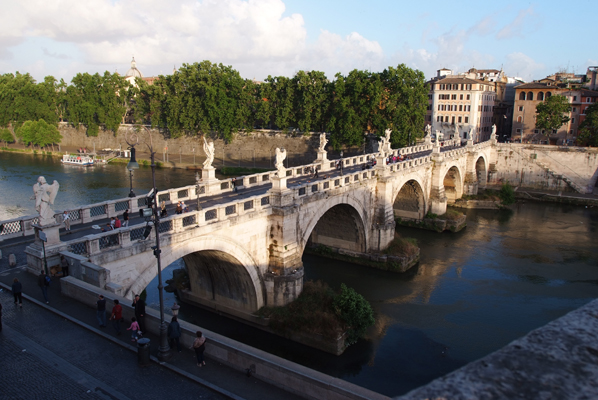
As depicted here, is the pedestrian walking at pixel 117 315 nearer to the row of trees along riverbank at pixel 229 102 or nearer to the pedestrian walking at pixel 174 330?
the pedestrian walking at pixel 174 330

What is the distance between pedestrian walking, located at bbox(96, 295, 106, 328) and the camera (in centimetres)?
1233

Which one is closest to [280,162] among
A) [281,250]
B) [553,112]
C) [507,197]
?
[281,250]

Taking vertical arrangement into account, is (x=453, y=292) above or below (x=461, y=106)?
below

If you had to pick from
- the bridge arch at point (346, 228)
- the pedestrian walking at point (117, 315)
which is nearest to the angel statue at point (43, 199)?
the pedestrian walking at point (117, 315)

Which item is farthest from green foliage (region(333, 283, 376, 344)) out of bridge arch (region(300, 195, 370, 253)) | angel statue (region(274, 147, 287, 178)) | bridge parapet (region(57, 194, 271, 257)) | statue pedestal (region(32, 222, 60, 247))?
statue pedestal (region(32, 222, 60, 247))

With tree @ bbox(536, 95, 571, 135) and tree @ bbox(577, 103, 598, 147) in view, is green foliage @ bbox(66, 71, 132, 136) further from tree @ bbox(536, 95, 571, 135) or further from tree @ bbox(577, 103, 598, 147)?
tree @ bbox(577, 103, 598, 147)

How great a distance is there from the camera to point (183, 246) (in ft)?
57.2

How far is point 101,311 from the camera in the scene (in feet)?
40.7

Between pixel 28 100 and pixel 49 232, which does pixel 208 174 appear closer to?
pixel 49 232

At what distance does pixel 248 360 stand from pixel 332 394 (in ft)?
7.58

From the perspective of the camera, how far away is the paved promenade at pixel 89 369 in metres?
10.3

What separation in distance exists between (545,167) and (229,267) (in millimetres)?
49257

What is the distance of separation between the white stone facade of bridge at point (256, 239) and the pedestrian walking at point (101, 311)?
1.44 m

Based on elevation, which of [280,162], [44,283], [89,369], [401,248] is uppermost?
[280,162]
